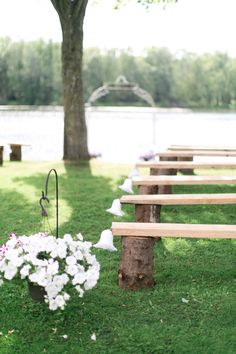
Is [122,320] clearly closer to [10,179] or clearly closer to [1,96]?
[10,179]

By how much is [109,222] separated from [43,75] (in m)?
68.5

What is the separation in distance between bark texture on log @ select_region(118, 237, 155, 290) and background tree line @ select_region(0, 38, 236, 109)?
219ft

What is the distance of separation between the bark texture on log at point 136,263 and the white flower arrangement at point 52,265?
49 cm

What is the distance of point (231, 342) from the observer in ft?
11.9

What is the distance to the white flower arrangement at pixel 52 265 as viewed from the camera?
Answer: 3.63 m

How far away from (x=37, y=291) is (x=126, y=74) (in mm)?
81254

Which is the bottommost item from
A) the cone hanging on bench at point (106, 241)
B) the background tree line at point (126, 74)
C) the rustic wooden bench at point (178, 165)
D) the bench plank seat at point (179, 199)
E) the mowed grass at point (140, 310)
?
the mowed grass at point (140, 310)

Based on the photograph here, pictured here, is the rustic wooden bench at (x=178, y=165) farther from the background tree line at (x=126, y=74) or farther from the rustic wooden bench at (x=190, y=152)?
the background tree line at (x=126, y=74)

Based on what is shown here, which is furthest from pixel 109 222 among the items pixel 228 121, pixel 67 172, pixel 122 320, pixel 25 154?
pixel 228 121

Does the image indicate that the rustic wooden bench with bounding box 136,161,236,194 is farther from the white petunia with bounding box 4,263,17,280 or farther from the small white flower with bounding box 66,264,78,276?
the white petunia with bounding box 4,263,17,280

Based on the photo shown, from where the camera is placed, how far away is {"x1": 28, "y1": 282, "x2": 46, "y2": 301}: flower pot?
13.3ft

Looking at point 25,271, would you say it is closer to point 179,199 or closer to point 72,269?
point 72,269

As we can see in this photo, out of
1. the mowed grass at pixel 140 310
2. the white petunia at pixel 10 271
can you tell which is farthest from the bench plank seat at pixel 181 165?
the white petunia at pixel 10 271

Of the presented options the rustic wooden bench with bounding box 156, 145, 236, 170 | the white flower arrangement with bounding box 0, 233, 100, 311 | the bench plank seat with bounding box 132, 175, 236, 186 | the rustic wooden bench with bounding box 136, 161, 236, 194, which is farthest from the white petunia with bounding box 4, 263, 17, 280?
the rustic wooden bench with bounding box 156, 145, 236, 170
